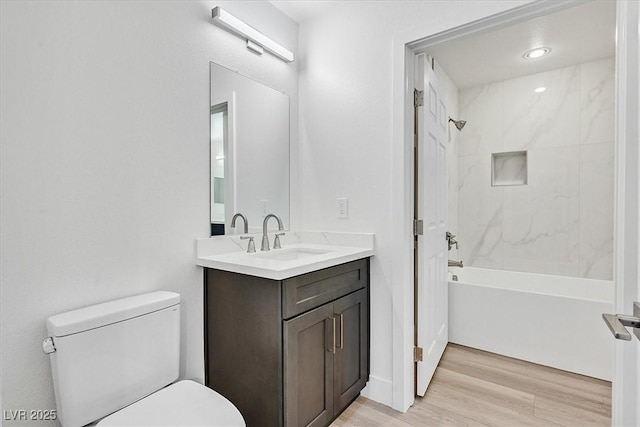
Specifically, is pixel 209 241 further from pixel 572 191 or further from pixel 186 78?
pixel 572 191

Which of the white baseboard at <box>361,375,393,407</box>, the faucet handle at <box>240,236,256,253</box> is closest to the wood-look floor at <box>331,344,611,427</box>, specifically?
the white baseboard at <box>361,375,393,407</box>

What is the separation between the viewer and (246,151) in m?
1.96

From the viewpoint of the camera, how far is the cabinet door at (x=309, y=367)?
140 centimetres

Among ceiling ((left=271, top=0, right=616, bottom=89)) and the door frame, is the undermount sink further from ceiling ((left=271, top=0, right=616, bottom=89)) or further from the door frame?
ceiling ((left=271, top=0, right=616, bottom=89))

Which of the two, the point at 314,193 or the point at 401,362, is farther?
the point at 314,193

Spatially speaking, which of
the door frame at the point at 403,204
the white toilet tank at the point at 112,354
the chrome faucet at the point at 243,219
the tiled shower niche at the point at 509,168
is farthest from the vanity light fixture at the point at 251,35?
the tiled shower niche at the point at 509,168

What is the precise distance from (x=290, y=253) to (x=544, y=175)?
102 inches

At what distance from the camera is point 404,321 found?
1.84 meters

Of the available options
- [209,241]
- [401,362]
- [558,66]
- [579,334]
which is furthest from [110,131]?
[558,66]

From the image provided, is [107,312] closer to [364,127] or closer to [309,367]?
[309,367]

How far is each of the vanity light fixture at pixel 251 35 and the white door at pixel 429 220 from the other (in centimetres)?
79

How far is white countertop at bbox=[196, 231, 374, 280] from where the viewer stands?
143 cm

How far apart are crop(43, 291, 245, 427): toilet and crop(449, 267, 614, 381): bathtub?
79.1 inches

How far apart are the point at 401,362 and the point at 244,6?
6.96ft
